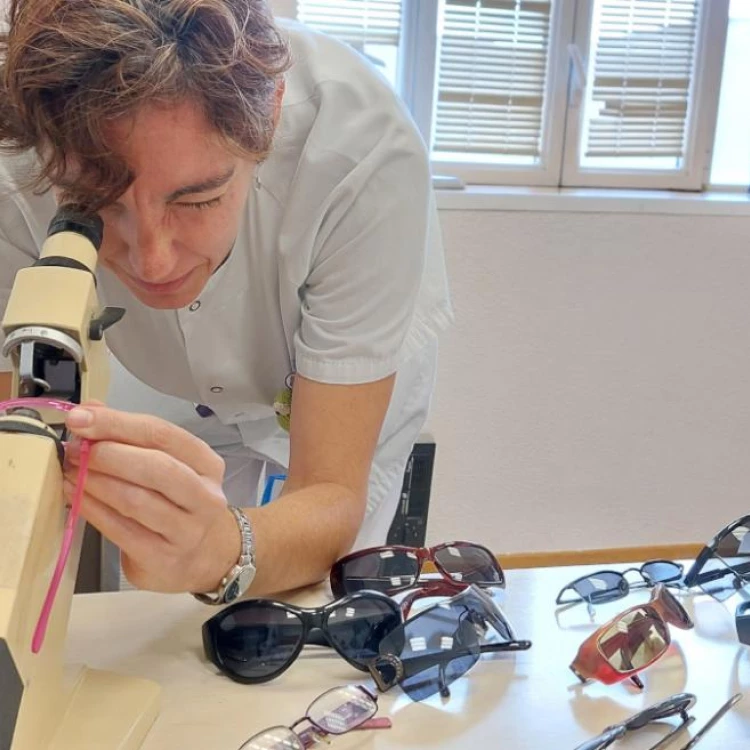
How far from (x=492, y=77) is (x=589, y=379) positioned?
2.42ft

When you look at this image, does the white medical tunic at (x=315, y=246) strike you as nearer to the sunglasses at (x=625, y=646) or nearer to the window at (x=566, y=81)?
the sunglasses at (x=625, y=646)

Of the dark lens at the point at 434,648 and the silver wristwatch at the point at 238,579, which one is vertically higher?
the silver wristwatch at the point at 238,579

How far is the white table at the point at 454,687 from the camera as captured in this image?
712 mm

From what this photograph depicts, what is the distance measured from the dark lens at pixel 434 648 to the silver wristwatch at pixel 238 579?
0.44ft

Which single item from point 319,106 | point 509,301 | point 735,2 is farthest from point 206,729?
point 735,2

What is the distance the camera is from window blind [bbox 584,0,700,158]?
229 centimetres

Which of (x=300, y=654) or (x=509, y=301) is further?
(x=509, y=301)

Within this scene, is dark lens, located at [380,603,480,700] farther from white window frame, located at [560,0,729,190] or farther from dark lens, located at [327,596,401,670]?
white window frame, located at [560,0,729,190]

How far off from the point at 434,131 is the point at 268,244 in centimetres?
131

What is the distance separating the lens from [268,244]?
1.07 m

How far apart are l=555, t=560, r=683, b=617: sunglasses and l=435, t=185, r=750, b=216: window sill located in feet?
4.22

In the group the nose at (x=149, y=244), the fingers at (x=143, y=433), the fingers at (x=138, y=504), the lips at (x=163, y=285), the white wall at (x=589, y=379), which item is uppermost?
the nose at (x=149, y=244)

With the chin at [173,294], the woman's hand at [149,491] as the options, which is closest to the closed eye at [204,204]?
the chin at [173,294]

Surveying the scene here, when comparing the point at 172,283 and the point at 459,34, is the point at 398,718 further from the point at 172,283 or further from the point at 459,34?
the point at 459,34
